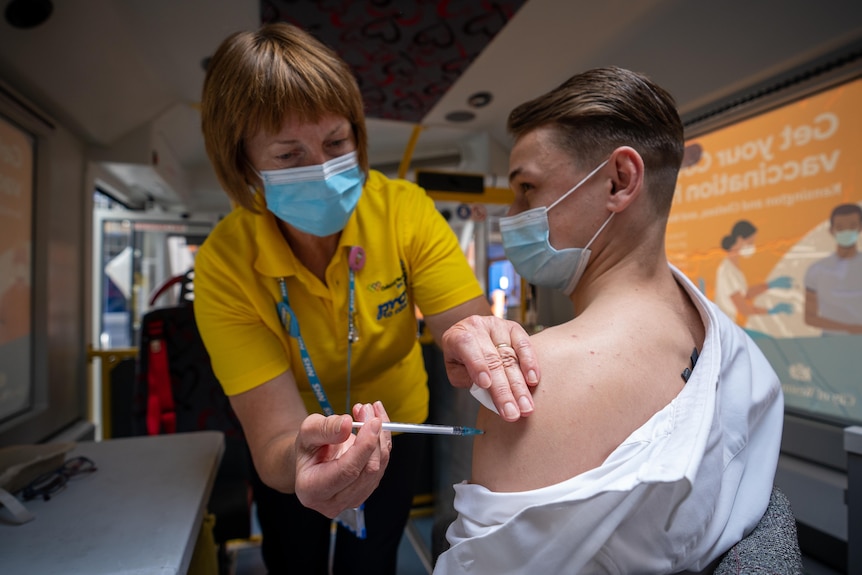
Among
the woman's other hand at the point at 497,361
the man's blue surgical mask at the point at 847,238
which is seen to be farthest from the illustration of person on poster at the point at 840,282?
the woman's other hand at the point at 497,361

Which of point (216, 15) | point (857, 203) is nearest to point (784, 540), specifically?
point (857, 203)

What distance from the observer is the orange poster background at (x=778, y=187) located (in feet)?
6.15

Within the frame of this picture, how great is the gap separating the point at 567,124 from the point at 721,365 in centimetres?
48

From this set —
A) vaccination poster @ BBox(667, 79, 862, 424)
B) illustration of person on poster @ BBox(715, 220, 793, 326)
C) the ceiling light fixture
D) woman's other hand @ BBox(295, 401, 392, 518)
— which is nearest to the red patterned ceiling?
the ceiling light fixture

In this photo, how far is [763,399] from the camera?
2.56 feet

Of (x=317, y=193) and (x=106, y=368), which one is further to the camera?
(x=106, y=368)

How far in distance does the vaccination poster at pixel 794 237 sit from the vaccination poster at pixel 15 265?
3203 millimetres

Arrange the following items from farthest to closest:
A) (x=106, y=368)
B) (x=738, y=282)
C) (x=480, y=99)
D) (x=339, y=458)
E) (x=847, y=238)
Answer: (x=480, y=99)
(x=106, y=368)
(x=738, y=282)
(x=847, y=238)
(x=339, y=458)

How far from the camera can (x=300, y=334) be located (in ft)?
3.59

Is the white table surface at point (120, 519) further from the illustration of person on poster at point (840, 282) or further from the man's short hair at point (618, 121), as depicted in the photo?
the illustration of person on poster at point (840, 282)

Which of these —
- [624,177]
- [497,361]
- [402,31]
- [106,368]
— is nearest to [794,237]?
[624,177]

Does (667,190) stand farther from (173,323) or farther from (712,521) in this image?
(173,323)

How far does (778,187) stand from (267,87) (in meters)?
2.20

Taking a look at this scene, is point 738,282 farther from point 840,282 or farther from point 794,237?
point 840,282
